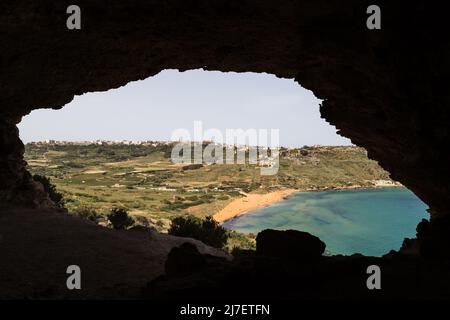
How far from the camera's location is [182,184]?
113 meters

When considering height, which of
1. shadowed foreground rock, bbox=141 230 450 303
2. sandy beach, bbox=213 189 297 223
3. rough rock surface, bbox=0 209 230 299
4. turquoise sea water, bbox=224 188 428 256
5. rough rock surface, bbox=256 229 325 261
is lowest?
turquoise sea water, bbox=224 188 428 256

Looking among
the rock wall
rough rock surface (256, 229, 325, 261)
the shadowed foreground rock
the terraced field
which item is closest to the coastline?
the terraced field

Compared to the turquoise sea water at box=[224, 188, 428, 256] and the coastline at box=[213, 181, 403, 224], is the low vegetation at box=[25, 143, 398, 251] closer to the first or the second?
the coastline at box=[213, 181, 403, 224]

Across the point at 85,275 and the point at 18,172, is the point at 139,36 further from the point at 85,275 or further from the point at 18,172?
the point at 18,172

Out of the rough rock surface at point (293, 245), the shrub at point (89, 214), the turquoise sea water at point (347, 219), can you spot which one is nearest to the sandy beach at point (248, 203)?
the turquoise sea water at point (347, 219)

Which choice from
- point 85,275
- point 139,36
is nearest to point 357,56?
point 139,36

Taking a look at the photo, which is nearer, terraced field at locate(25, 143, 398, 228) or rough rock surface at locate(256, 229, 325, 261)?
rough rock surface at locate(256, 229, 325, 261)

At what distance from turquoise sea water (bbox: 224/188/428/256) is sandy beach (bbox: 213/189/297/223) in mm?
2259

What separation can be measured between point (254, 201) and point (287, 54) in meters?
71.5

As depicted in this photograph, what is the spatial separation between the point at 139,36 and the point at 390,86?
30.2 ft

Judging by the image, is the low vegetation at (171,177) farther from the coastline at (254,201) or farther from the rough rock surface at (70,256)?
the rough rock surface at (70,256)

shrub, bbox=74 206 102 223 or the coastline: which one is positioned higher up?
shrub, bbox=74 206 102 223

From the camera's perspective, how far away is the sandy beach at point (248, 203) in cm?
7221

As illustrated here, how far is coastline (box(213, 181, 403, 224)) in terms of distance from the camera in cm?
7256
